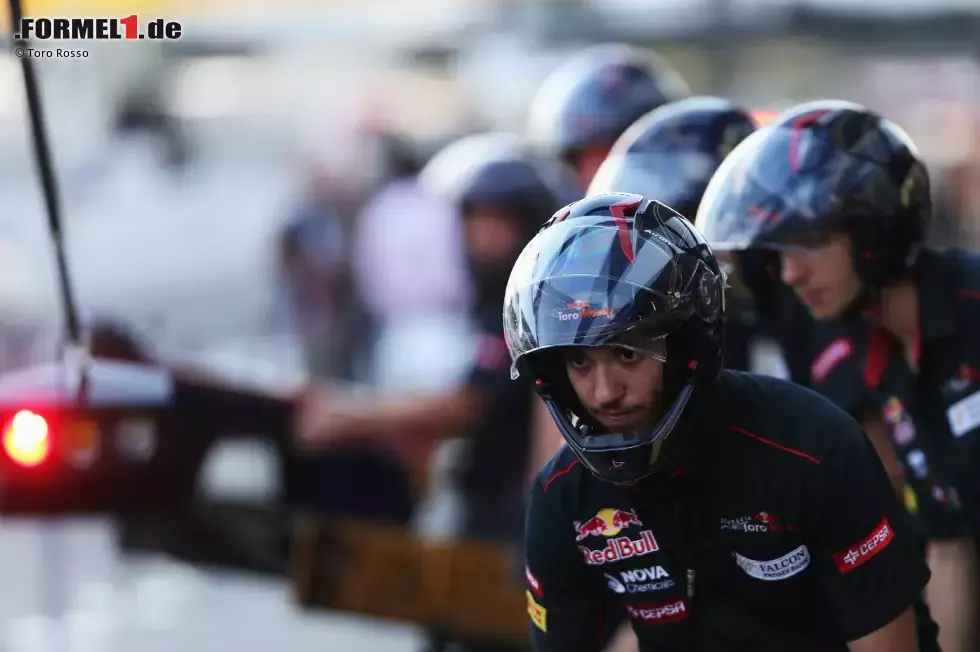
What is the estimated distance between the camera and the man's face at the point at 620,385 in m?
2.83

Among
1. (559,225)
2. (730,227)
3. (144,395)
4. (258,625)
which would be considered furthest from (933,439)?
(258,625)

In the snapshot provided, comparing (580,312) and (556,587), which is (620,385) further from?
(556,587)

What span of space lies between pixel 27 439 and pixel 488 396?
1379 millimetres

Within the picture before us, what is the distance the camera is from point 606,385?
9.28 feet

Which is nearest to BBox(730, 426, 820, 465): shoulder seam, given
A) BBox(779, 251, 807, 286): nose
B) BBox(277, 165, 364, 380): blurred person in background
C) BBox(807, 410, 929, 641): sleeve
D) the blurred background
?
BBox(807, 410, 929, 641): sleeve

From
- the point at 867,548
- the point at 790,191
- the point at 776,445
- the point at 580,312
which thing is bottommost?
the point at 867,548

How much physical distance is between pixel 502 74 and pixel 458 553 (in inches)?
282

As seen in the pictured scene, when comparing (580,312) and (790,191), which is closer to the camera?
(580,312)

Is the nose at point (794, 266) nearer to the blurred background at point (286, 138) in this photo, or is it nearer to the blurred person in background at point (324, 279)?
the blurred background at point (286, 138)

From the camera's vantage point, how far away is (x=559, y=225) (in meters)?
2.92

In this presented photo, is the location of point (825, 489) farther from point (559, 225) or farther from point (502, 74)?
point (502, 74)

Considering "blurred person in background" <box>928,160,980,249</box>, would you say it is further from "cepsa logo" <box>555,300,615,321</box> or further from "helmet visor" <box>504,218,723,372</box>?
"cepsa logo" <box>555,300,615,321</box>

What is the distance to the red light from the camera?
4.19 m

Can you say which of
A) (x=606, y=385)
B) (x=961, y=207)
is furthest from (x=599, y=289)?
(x=961, y=207)
